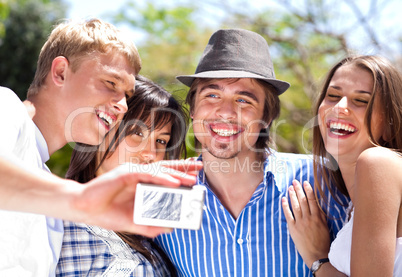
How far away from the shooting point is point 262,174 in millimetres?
3047

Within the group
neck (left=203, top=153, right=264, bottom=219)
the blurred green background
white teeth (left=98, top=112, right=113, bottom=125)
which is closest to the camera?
white teeth (left=98, top=112, right=113, bottom=125)

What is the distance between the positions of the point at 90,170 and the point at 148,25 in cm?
1007

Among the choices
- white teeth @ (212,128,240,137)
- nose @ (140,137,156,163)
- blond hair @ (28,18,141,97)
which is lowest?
nose @ (140,137,156,163)

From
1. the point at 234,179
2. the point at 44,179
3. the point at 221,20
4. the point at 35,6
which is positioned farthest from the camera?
the point at 35,6

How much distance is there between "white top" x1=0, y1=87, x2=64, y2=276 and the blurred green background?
4.30 meters

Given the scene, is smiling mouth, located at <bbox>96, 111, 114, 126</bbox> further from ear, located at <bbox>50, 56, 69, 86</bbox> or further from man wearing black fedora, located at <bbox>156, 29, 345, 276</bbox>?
man wearing black fedora, located at <bbox>156, 29, 345, 276</bbox>

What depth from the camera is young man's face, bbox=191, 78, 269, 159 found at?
3.06 metres

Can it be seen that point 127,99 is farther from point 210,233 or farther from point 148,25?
point 148,25

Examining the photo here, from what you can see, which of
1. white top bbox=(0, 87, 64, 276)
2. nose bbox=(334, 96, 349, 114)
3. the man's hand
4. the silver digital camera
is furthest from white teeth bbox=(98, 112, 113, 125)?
nose bbox=(334, 96, 349, 114)

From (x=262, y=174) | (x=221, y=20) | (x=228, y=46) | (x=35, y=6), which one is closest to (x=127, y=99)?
(x=228, y=46)

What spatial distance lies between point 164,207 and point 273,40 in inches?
313

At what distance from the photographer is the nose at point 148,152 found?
314 cm

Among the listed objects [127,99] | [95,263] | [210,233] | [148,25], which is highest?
[148,25]

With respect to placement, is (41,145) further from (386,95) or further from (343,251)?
(386,95)
